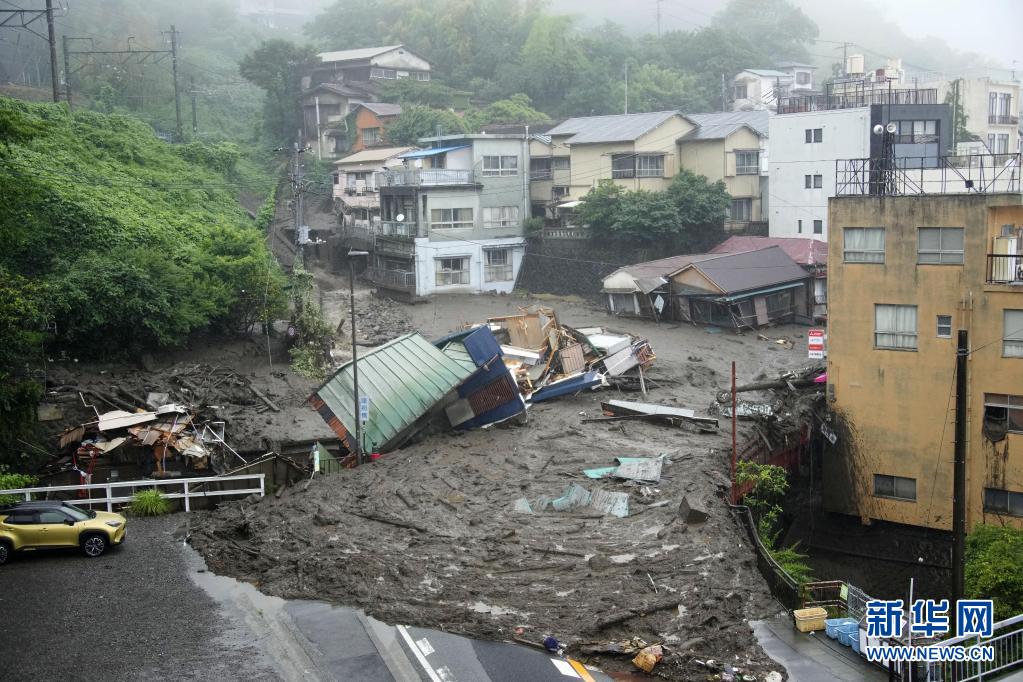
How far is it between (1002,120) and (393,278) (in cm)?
3769

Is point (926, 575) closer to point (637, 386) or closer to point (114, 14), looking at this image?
point (637, 386)

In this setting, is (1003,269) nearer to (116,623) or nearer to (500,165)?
(116,623)

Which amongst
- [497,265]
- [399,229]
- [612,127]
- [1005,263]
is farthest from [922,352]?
[399,229]

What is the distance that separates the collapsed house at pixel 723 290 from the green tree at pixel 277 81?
3358 centimetres

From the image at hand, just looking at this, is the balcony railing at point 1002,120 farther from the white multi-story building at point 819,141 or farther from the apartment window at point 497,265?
the apartment window at point 497,265

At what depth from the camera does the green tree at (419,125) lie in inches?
2312

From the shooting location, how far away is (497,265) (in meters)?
49.8

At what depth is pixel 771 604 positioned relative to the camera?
1596cm

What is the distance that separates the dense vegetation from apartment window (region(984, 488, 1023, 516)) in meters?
24.3

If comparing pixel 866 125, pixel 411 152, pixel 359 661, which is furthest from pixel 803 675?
pixel 411 152

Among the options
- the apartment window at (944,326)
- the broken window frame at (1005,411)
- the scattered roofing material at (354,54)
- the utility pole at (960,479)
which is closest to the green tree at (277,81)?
the scattered roofing material at (354,54)

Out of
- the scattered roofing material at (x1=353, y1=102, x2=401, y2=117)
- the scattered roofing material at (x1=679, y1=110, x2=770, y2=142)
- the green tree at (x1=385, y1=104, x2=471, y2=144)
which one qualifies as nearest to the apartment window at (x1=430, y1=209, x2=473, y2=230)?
the green tree at (x1=385, y1=104, x2=471, y2=144)

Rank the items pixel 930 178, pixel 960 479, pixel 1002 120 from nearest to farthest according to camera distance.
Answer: pixel 960 479
pixel 930 178
pixel 1002 120

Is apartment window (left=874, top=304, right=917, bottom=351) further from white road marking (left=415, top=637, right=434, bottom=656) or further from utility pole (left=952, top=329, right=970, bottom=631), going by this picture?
white road marking (left=415, top=637, right=434, bottom=656)
